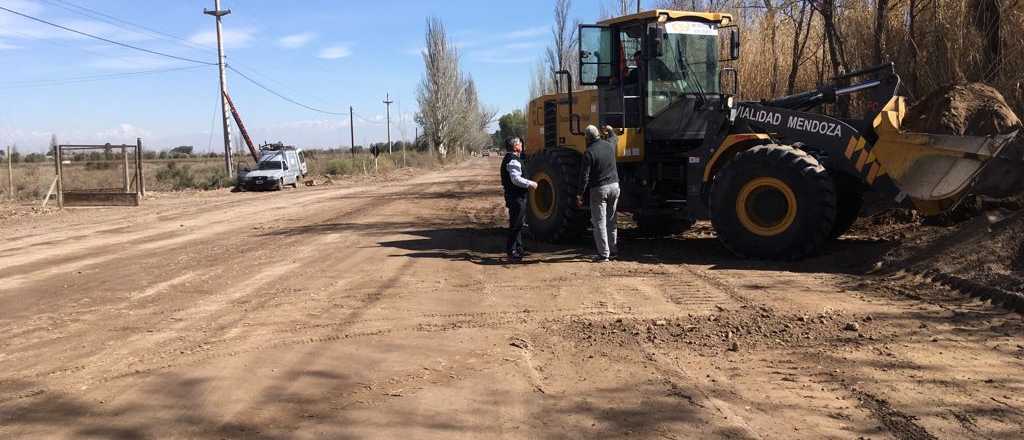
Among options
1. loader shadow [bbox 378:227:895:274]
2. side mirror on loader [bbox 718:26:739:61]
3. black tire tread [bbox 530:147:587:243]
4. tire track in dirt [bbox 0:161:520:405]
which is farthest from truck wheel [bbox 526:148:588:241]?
tire track in dirt [bbox 0:161:520:405]

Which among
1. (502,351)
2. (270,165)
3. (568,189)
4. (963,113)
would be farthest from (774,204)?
(270,165)

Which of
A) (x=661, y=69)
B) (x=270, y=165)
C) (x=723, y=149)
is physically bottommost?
(x=723, y=149)

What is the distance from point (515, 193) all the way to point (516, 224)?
0.45 metres

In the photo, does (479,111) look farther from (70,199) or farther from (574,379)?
(574,379)

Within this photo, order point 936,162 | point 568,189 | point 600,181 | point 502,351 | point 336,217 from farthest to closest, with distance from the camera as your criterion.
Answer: point 336,217 → point 568,189 → point 600,181 → point 936,162 → point 502,351

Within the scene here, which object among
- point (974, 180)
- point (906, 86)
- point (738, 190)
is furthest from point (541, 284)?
point (906, 86)

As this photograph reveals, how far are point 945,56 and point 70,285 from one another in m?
12.1

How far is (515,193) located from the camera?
34.0ft

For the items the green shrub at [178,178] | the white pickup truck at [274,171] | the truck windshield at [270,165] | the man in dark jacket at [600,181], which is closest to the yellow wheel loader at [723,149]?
the man in dark jacket at [600,181]

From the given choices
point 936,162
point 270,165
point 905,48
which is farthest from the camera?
point 270,165

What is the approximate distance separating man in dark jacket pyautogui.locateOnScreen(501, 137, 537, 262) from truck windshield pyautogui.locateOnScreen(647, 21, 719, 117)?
6.84ft

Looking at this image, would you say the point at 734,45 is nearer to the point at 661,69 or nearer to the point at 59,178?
the point at 661,69

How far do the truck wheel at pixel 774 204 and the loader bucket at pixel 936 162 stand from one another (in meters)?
0.70

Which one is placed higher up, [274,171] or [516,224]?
[274,171]
